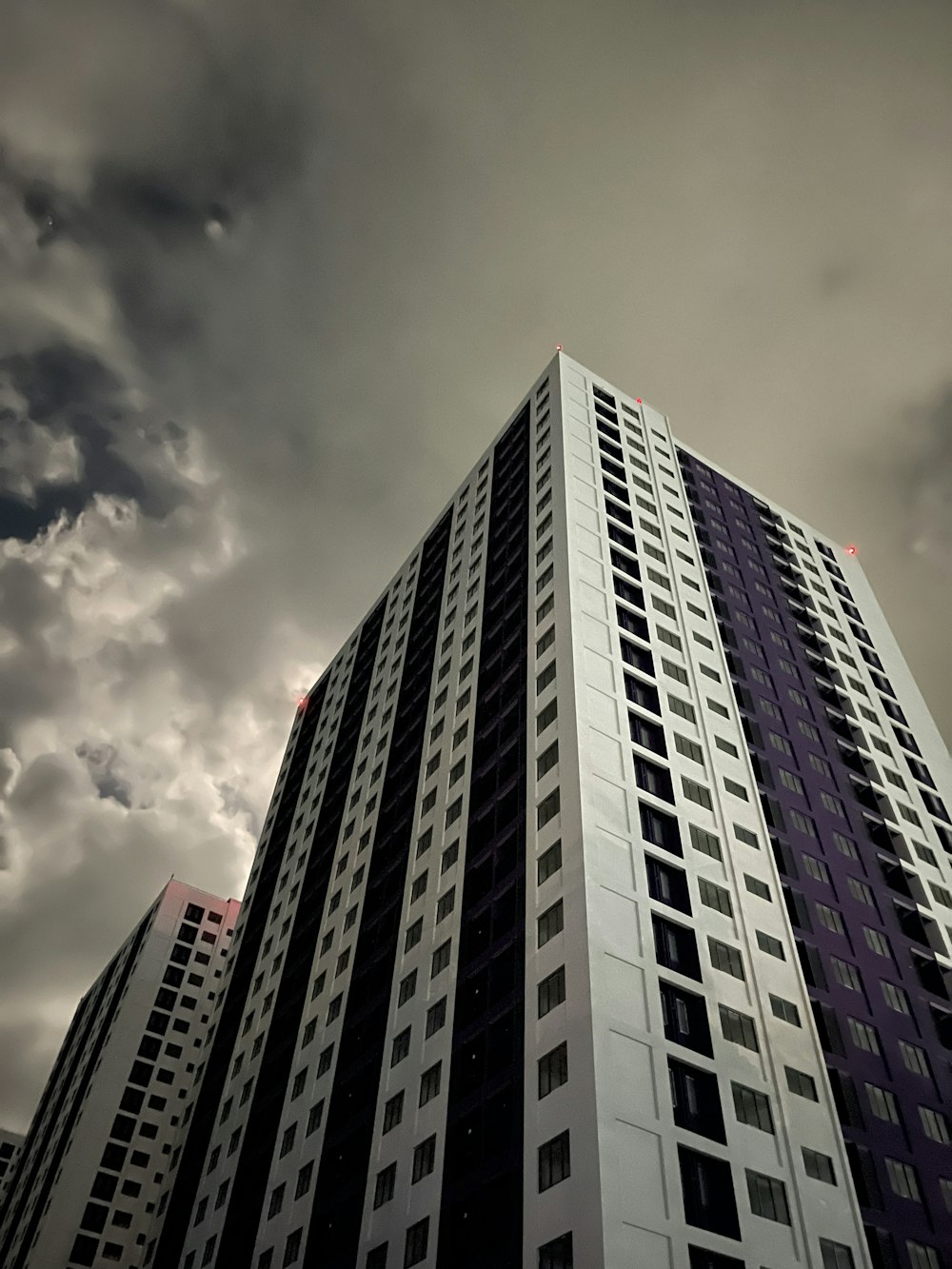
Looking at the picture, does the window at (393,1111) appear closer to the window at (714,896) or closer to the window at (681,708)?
the window at (714,896)

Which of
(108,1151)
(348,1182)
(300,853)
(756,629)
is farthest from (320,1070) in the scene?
(108,1151)

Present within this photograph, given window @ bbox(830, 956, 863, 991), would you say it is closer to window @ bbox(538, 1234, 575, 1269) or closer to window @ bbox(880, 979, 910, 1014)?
window @ bbox(880, 979, 910, 1014)

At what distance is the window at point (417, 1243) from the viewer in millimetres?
46781

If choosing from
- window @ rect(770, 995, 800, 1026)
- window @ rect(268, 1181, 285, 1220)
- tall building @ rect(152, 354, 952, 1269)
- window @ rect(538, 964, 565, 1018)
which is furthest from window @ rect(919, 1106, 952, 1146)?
window @ rect(268, 1181, 285, 1220)

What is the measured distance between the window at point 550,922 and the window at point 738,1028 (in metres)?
8.51

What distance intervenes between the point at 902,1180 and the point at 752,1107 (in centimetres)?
973

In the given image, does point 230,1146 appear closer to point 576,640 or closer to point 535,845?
point 535,845

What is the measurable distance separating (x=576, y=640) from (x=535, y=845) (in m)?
14.6

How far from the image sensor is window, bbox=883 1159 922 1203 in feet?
159

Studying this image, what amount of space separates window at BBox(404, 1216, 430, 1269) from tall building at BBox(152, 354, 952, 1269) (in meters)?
0.23

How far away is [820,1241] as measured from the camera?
142ft

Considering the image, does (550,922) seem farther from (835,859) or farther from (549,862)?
(835,859)

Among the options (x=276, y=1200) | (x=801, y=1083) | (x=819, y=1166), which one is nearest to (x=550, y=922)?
(x=801, y=1083)

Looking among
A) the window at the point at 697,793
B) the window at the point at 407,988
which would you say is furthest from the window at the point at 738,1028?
the window at the point at 407,988
